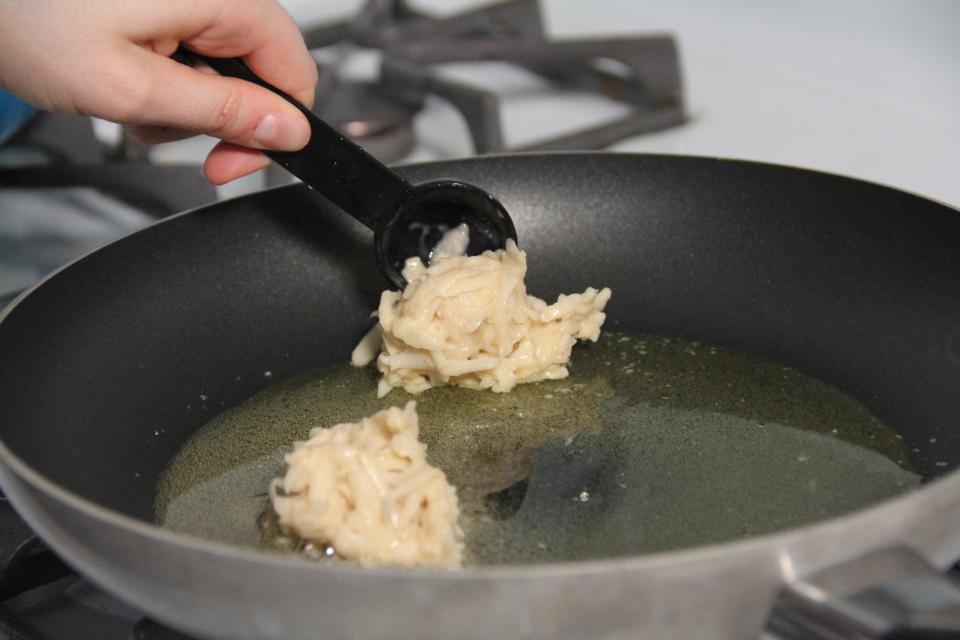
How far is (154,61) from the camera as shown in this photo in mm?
958

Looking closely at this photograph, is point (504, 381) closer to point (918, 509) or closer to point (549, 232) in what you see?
point (549, 232)

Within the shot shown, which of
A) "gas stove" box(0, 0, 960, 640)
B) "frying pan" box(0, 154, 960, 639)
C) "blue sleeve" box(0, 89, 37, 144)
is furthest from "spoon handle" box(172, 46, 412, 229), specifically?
"blue sleeve" box(0, 89, 37, 144)

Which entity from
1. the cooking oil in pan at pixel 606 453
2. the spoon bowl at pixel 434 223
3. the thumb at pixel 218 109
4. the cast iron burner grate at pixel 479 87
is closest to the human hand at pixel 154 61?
the thumb at pixel 218 109

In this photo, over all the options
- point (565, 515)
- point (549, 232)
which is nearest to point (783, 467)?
point (565, 515)

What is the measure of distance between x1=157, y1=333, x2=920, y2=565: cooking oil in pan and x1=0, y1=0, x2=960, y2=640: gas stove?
0.54 meters

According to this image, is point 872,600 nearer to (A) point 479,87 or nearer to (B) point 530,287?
(B) point 530,287

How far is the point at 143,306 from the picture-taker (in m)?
1.15

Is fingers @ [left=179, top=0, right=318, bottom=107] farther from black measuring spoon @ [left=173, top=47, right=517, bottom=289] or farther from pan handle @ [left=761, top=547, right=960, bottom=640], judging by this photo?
pan handle @ [left=761, top=547, right=960, bottom=640]

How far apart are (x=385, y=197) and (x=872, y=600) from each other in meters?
0.68

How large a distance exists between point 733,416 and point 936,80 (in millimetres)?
1140

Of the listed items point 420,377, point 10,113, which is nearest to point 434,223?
point 420,377

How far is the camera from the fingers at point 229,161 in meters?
1.17

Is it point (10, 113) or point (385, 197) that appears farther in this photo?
point (10, 113)

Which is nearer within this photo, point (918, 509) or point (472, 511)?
point (918, 509)
